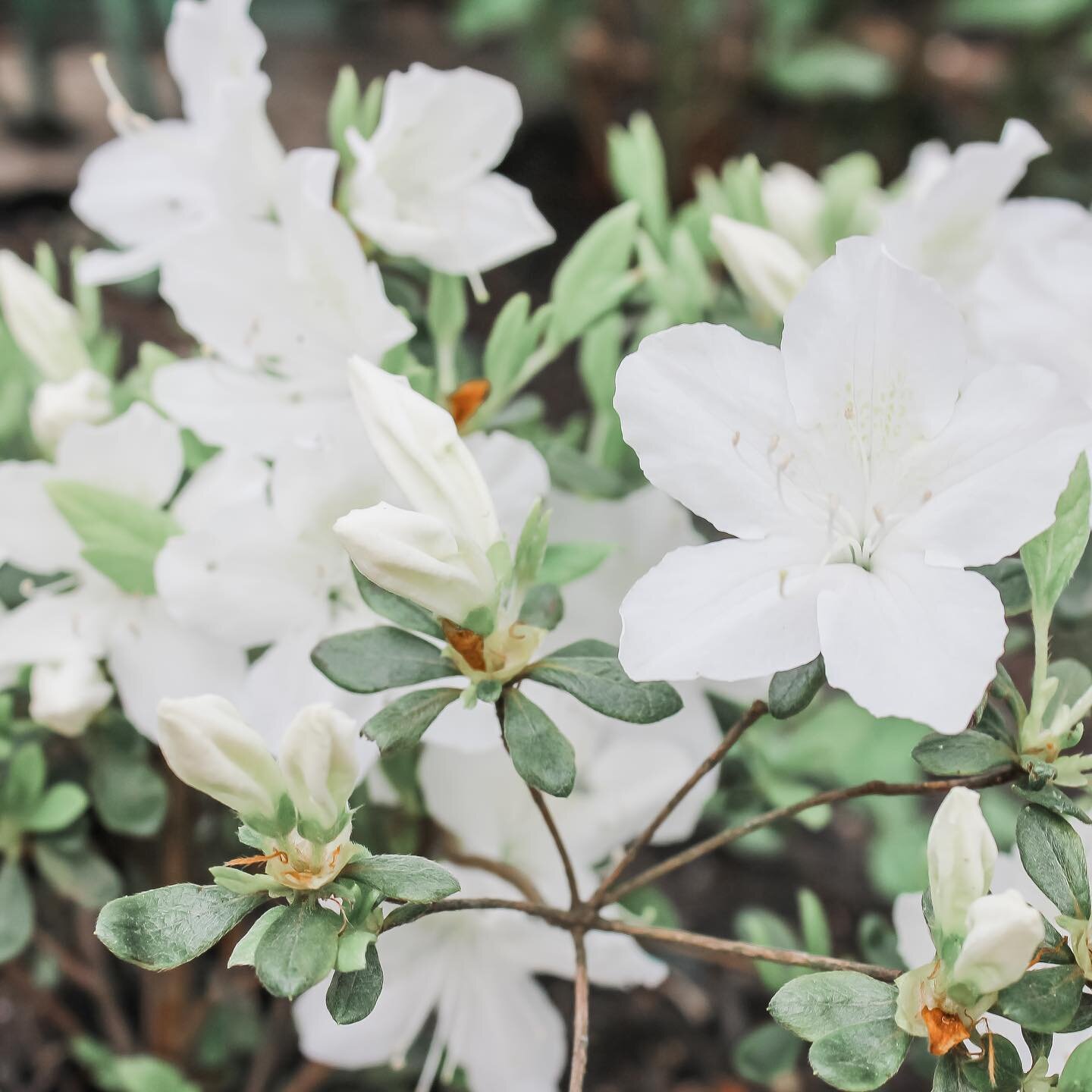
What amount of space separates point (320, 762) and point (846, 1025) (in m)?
0.23

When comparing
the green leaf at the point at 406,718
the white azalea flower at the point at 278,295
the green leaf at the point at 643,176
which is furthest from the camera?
the green leaf at the point at 643,176

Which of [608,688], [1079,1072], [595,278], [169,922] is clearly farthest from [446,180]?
[1079,1072]

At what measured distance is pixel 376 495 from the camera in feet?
2.18

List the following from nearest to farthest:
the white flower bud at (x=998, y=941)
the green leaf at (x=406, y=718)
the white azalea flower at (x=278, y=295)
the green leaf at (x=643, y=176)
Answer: the white flower bud at (x=998, y=941) → the green leaf at (x=406, y=718) → the white azalea flower at (x=278, y=295) → the green leaf at (x=643, y=176)

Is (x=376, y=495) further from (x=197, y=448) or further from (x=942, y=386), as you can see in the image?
(x=942, y=386)

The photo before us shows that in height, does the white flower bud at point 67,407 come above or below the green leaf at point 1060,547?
below

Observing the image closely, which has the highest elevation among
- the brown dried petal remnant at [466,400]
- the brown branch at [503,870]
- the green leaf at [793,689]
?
the green leaf at [793,689]

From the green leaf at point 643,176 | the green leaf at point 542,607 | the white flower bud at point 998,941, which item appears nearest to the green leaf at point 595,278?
the green leaf at point 643,176

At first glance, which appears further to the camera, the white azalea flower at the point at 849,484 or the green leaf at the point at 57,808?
the green leaf at the point at 57,808

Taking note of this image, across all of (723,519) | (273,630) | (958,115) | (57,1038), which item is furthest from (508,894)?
(958,115)

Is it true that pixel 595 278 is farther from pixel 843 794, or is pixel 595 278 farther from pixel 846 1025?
pixel 846 1025

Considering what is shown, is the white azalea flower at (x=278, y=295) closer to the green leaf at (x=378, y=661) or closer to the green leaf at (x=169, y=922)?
the green leaf at (x=378, y=661)

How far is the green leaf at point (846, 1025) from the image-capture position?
0.49 meters

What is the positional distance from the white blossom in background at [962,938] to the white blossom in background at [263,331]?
0.37m
